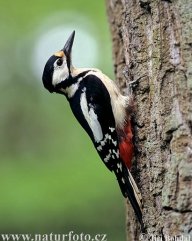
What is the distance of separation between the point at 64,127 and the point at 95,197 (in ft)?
12.6

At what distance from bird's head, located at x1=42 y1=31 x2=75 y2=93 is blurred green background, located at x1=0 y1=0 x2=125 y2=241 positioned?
70.5 inches

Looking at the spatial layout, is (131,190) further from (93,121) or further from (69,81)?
(69,81)

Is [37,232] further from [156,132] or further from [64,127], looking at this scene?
[64,127]

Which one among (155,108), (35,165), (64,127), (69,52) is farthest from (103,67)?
(155,108)

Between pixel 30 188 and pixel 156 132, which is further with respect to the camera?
pixel 30 188

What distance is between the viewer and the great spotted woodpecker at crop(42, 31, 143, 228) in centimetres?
360

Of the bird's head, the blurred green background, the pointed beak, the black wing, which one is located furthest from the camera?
the blurred green background

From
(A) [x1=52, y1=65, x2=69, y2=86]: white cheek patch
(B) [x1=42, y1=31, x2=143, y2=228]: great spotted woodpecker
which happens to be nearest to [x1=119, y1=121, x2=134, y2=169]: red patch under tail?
(B) [x1=42, y1=31, x2=143, y2=228]: great spotted woodpecker

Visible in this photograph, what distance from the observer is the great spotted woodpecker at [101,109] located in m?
3.60

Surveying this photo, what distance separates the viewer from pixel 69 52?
4.39 m

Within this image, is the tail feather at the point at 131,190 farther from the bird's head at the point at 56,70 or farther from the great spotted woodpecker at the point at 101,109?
the bird's head at the point at 56,70

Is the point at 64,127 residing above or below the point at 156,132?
below

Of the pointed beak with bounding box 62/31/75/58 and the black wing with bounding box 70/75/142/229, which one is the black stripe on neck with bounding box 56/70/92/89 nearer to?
the black wing with bounding box 70/75/142/229

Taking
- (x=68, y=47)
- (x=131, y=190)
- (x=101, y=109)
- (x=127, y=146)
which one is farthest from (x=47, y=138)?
(x=131, y=190)
